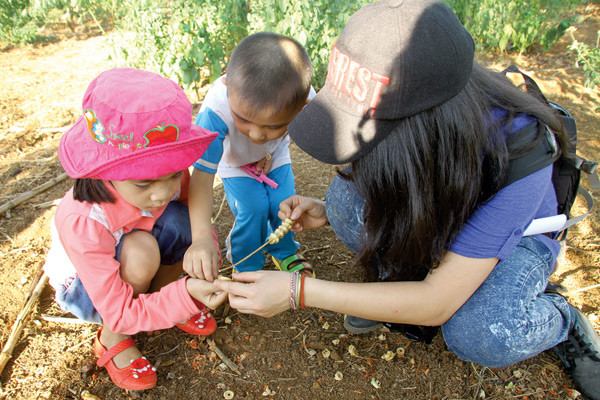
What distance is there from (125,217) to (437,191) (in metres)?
1.16

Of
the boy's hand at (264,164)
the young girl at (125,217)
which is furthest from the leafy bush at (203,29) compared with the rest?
the young girl at (125,217)

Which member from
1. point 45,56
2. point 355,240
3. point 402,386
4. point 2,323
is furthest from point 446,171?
point 45,56

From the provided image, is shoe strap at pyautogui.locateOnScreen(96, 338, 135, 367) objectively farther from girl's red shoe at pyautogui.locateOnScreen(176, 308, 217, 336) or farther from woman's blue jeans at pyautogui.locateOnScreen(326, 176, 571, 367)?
woman's blue jeans at pyautogui.locateOnScreen(326, 176, 571, 367)

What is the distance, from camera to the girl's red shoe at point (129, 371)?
1.66 metres

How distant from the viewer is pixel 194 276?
170 cm

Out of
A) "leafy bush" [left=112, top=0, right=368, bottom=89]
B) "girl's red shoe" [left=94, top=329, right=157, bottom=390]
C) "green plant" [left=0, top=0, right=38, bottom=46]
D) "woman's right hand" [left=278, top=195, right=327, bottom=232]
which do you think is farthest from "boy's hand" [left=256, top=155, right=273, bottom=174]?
"green plant" [left=0, top=0, right=38, bottom=46]

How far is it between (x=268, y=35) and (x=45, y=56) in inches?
194

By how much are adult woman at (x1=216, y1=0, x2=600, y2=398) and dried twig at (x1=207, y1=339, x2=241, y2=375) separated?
0.43 m

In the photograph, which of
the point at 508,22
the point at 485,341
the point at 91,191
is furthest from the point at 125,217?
the point at 508,22

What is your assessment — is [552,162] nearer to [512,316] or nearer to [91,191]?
[512,316]

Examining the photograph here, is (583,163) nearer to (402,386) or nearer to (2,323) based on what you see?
(402,386)

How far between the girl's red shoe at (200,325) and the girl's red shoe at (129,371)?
21 centimetres

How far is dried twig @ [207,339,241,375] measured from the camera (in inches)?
70.5

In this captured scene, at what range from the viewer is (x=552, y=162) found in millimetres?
1311
